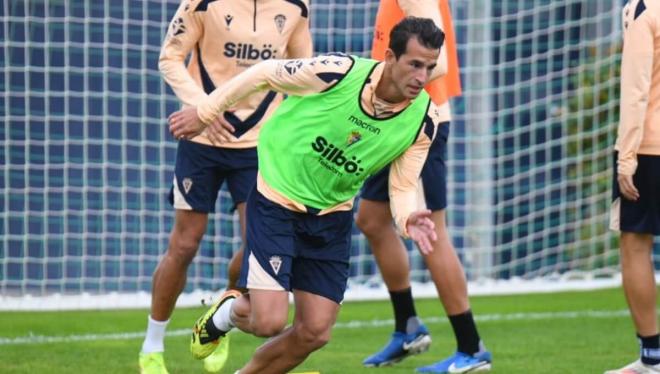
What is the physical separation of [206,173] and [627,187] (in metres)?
2.08

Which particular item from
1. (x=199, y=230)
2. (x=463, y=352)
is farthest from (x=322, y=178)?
(x=463, y=352)

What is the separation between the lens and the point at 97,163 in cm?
1116

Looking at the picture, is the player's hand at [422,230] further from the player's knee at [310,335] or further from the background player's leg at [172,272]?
the background player's leg at [172,272]

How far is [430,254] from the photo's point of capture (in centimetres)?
702

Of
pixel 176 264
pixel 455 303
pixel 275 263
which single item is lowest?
pixel 455 303

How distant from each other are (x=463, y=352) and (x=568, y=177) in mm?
5057

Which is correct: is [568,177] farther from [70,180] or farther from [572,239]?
[70,180]

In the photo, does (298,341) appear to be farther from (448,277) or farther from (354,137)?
(448,277)

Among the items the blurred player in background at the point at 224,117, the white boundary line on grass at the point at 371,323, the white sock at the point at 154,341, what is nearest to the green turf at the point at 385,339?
the white boundary line on grass at the point at 371,323

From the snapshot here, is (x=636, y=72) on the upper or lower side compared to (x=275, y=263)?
upper

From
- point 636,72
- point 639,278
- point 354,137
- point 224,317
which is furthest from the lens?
point 639,278

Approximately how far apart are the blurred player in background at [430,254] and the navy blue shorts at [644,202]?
892 mm

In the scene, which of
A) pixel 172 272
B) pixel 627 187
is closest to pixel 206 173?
pixel 172 272

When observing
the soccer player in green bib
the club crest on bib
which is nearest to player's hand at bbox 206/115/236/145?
the soccer player in green bib
